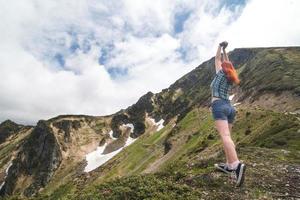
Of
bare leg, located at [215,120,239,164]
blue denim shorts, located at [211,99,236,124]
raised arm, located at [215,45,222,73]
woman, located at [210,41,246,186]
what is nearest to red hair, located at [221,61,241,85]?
woman, located at [210,41,246,186]

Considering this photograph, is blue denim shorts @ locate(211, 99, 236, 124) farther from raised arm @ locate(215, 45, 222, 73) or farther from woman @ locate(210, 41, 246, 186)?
raised arm @ locate(215, 45, 222, 73)

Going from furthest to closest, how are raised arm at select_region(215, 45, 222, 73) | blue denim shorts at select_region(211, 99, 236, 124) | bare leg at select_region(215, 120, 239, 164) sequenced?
Result: raised arm at select_region(215, 45, 222, 73), blue denim shorts at select_region(211, 99, 236, 124), bare leg at select_region(215, 120, 239, 164)

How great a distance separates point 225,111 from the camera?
14.7 meters

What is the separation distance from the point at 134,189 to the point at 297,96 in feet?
288

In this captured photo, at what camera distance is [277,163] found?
73.2ft

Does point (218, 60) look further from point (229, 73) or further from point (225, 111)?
point (225, 111)

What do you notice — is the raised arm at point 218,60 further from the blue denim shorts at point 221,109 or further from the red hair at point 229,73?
the blue denim shorts at point 221,109

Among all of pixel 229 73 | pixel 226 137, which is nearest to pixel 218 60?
pixel 229 73

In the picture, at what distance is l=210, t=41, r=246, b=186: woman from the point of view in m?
14.6

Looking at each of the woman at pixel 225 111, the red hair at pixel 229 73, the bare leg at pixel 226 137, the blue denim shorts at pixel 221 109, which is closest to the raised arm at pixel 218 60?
the woman at pixel 225 111

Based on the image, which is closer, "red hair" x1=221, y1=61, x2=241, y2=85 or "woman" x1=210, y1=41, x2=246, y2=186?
"woman" x1=210, y1=41, x2=246, y2=186

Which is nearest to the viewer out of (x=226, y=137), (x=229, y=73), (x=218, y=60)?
(x=226, y=137)

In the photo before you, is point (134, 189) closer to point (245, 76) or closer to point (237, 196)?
point (237, 196)

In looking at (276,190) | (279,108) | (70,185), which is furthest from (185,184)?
(70,185)
